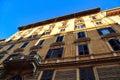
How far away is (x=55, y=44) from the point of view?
1691cm

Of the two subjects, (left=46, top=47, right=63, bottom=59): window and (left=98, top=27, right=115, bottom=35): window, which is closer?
(left=46, top=47, right=63, bottom=59): window

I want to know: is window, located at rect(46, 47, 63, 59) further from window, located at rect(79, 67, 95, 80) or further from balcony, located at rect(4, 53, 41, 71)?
window, located at rect(79, 67, 95, 80)

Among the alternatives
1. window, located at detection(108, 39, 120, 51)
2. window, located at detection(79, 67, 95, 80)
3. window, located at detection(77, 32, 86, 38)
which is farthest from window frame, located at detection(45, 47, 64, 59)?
window, located at detection(108, 39, 120, 51)

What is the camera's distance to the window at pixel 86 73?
33.9 feet

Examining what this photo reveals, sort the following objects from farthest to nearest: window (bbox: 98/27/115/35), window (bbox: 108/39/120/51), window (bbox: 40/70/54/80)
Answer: window (bbox: 98/27/115/35) → window (bbox: 108/39/120/51) → window (bbox: 40/70/54/80)

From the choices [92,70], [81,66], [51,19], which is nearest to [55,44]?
[81,66]

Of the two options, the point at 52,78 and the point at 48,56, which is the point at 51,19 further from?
the point at 52,78

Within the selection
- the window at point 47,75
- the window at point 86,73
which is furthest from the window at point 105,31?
the window at point 47,75

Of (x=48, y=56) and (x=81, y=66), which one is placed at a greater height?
(x=48, y=56)

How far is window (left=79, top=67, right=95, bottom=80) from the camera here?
1033cm

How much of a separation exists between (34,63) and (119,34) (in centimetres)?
917

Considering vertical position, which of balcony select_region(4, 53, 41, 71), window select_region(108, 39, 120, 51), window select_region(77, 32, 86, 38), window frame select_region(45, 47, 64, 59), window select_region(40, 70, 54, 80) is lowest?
window select_region(40, 70, 54, 80)

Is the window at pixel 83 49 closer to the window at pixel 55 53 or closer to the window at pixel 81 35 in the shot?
the window at pixel 55 53

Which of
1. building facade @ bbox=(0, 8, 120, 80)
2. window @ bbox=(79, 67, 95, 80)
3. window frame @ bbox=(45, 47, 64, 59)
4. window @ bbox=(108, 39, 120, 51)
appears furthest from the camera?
window frame @ bbox=(45, 47, 64, 59)
